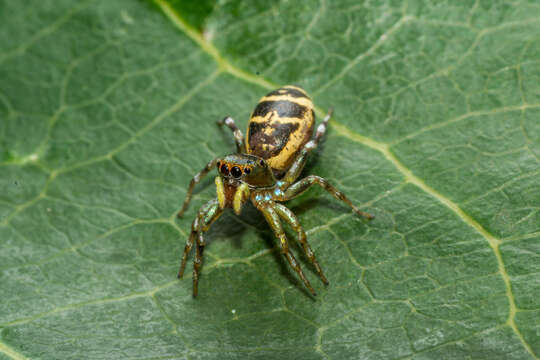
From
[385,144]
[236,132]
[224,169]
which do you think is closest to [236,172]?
[224,169]

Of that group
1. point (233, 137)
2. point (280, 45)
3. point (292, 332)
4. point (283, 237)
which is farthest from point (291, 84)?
point (292, 332)

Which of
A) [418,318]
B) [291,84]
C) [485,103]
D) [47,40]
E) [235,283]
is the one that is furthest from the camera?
[47,40]

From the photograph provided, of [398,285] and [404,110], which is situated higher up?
[404,110]

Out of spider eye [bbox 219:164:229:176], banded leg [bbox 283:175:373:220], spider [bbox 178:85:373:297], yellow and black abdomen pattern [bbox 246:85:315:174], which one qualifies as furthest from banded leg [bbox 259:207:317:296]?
yellow and black abdomen pattern [bbox 246:85:315:174]

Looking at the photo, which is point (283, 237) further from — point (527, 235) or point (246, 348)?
point (527, 235)

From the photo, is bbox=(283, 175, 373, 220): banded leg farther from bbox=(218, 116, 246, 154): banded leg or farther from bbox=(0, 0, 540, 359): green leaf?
bbox=(218, 116, 246, 154): banded leg

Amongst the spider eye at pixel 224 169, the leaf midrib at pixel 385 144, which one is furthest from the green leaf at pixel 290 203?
the spider eye at pixel 224 169
